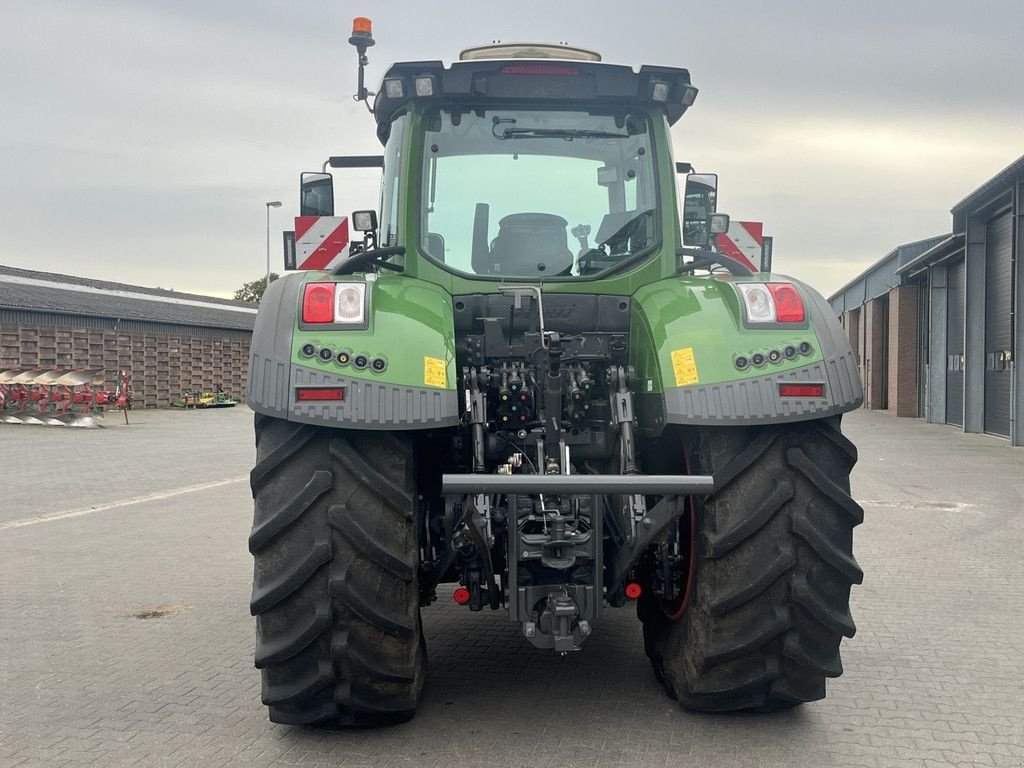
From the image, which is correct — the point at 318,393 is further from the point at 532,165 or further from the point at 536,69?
the point at 536,69

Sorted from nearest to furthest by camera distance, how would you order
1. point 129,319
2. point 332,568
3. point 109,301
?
point 332,568 → point 129,319 → point 109,301

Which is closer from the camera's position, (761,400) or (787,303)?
(761,400)

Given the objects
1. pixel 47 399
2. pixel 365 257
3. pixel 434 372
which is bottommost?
pixel 47 399

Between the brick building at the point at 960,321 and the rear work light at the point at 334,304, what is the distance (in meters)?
19.2

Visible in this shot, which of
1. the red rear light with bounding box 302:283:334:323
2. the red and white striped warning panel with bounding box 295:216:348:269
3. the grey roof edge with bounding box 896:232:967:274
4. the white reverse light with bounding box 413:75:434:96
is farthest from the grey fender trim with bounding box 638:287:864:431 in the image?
the grey roof edge with bounding box 896:232:967:274

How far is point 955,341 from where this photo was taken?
27.9 m

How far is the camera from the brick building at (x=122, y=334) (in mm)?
33344

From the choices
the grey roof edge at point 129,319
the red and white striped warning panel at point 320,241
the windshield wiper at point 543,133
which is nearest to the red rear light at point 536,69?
the windshield wiper at point 543,133

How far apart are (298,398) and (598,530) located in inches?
47.2

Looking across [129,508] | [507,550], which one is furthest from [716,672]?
[129,508]

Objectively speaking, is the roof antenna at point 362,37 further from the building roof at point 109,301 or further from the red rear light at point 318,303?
the building roof at point 109,301

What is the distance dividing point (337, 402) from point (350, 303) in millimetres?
470

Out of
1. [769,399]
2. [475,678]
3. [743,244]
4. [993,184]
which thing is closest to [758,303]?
[769,399]

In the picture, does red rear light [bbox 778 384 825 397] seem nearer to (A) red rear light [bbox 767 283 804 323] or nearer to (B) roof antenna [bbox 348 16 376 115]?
(A) red rear light [bbox 767 283 804 323]
